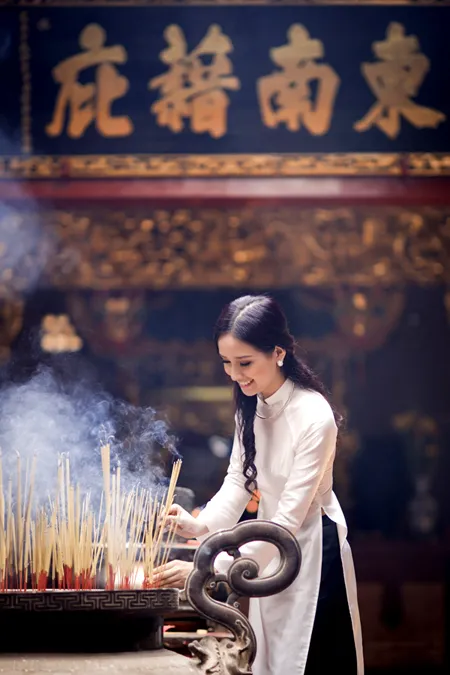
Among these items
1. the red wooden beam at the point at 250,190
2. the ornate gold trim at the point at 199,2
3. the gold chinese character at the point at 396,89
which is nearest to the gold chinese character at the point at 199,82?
the ornate gold trim at the point at 199,2

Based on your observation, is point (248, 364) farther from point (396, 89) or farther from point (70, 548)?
point (396, 89)

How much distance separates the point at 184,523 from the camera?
2258 mm

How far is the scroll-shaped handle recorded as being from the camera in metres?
1.82

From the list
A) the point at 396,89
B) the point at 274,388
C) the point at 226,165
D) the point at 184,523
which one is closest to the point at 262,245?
the point at 226,165

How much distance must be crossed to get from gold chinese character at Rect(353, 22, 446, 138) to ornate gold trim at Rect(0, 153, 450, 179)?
0.15m

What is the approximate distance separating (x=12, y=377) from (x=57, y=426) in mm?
2342

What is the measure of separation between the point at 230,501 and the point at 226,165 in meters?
3.00

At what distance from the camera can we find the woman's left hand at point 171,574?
6.71 feet

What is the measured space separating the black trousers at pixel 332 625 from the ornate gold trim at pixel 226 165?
3.08 m

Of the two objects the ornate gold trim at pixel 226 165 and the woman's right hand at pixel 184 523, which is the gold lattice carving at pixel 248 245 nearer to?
the ornate gold trim at pixel 226 165

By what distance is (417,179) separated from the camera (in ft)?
16.9

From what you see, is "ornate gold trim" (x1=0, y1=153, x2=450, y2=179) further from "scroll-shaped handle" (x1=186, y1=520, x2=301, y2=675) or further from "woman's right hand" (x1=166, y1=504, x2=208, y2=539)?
"scroll-shaped handle" (x1=186, y1=520, x2=301, y2=675)

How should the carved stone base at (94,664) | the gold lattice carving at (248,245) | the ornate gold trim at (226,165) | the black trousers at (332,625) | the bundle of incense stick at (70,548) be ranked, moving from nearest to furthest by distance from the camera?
the carved stone base at (94,664), the bundle of incense stick at (70,548), the black trousers at (332,625), the ornate gold trim at (226,165), the gold lattice carving at (248,245)

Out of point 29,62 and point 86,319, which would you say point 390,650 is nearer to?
point 86,319
